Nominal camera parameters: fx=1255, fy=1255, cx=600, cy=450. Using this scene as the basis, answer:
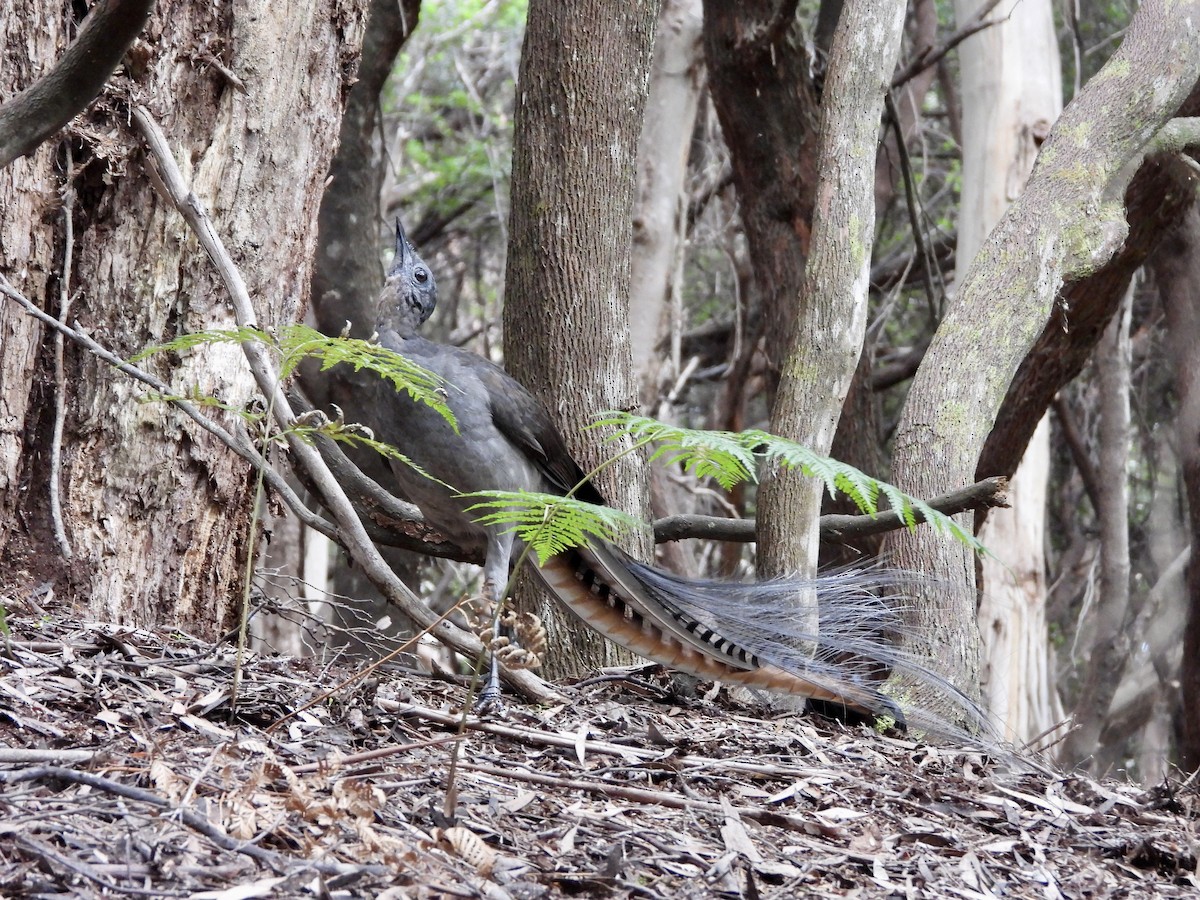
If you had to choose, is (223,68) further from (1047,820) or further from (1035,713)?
(1035,713)

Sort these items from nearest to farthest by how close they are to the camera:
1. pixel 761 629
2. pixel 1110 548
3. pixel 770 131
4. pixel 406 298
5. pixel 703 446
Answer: pixel 703 446 < pixel 761 629 < pixel 406 298 < pixel 770 131 < pixel 1110 548

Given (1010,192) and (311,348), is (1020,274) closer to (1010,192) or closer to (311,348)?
(1010,192)

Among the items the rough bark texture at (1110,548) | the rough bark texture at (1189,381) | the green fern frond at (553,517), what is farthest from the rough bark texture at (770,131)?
the green fern frond at (553,517)

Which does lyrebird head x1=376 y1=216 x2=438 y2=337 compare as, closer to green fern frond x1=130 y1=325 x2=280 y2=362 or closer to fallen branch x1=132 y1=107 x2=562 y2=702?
fallen branch x1=132 y1=107 x2=562 y2=702

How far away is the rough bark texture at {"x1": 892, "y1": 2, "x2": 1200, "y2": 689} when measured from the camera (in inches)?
183

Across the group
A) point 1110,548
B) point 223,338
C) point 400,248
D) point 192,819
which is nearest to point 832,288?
point 400,248

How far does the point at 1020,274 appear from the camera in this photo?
195 inches

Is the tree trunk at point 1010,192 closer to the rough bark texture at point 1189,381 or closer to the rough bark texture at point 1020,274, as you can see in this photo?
the rough bark texture at point 1189,381

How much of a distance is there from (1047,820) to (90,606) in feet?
9.10

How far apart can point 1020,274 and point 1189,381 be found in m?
3.25

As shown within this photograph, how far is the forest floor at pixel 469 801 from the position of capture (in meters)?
2.29

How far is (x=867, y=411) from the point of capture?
23.3 ft

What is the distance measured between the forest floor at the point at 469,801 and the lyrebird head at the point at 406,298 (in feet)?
4.71

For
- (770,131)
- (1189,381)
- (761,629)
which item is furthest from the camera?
(1189,381)
